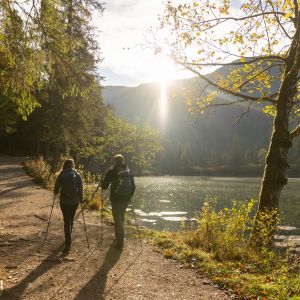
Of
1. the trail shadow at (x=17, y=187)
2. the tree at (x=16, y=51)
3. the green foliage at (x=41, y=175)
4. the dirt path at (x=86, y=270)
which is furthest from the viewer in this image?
the green foliage at (x=41, y=175)

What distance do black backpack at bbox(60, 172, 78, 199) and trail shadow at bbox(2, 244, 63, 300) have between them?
1.45 metres

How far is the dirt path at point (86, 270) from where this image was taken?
672 centimetres

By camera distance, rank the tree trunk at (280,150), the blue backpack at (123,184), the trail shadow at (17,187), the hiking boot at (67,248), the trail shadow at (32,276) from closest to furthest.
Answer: the trail shadow at (32,276) → the hiking boot at (67,248) → the blue backpack at (123,184) → the tree trunk at (280,150) → the trail shadow at (17,187)

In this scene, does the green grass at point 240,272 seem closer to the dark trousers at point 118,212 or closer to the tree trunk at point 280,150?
the dark trousers at point 118,212

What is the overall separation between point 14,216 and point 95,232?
12.0ft

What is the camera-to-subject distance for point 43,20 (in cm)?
902

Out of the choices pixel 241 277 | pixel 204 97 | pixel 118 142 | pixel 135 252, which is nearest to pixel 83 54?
pixel 118 142

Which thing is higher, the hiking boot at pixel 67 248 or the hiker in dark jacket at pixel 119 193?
the hiker in dark jacket at pixel 119 193

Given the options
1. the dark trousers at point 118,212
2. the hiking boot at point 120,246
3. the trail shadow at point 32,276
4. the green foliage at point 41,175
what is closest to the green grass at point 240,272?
the hiking boot at point 120,246

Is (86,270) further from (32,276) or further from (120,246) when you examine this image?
(120,246)

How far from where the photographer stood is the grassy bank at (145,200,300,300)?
6.82 m

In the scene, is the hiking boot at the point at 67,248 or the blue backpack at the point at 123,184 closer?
the hiking boot at the point at 67,248

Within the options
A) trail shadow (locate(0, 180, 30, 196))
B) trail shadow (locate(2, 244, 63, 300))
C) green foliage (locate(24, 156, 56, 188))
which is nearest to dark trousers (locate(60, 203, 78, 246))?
trail shadow (locate(2, 244, 63, 300))

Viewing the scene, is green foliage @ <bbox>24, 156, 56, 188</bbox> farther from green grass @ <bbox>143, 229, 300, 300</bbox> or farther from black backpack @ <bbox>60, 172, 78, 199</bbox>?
black backpack @ <bbox>60, 172, 78, 199</bbox>
